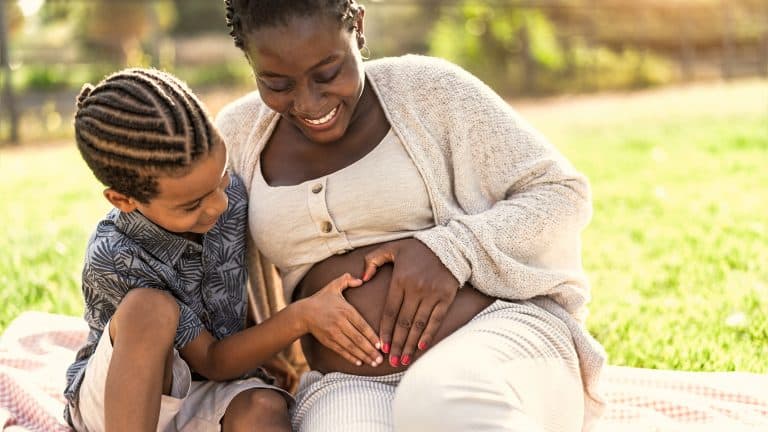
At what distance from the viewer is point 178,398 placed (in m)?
2.27

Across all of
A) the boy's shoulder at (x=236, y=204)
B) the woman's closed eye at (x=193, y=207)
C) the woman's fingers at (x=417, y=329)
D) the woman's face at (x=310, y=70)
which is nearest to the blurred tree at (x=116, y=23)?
the boy's shoulder at (x=236, y=204)

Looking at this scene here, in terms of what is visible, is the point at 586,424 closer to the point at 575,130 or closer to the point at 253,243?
the point at 253,243

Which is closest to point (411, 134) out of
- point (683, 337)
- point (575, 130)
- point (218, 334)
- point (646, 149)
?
point (218, 334)

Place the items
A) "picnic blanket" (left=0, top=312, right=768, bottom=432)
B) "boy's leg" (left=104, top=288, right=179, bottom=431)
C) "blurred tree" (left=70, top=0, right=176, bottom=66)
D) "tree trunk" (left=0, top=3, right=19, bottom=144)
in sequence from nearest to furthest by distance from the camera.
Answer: "boy's leg" (left=104, top=288, right=179, bottom=431), "picnic blanket" (left=0, top=312, right=768, bottom=432), "tree trunk" (left=0, top=3, right=19, bottom=144), "blurred tree" (left=70, top=0, right=176, bottom=66)

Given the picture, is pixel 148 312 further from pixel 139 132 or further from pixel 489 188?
pixel 489 188

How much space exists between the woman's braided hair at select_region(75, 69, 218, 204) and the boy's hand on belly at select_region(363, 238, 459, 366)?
56 centimetres

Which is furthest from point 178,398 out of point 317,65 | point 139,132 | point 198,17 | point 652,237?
point 198,17

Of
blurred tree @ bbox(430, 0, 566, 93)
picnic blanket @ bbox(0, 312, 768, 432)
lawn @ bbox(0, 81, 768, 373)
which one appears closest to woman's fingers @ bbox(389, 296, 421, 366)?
picnic blanket @ bbox(0, 312, 768, 432)

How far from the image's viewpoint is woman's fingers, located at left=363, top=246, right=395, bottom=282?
2.29 meters

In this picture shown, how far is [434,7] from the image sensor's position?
16641mm

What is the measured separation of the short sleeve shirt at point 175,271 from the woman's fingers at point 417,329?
524mm

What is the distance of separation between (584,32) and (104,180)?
16.3 meters

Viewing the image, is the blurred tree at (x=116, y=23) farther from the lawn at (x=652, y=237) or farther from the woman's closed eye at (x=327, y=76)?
the woman's closed eye at (x=327, y=76)

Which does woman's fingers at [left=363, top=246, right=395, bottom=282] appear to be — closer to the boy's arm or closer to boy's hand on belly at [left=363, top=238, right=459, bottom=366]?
boy's hand on belly at [left=363, top=238, right=459, bottom=366]
